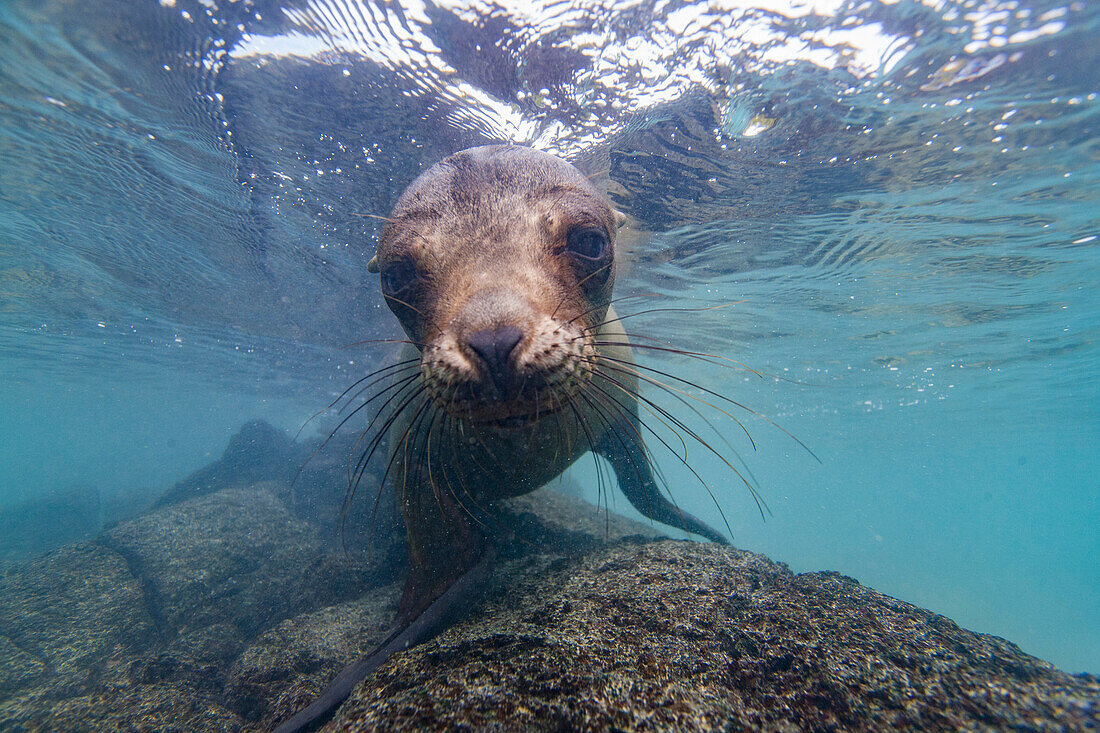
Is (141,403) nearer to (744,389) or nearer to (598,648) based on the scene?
(744,389)

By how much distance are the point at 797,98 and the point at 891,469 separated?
63.2 meters

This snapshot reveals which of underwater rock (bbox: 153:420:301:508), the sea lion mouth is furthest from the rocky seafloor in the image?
underwater rock (bbox: 153:420:301:508)

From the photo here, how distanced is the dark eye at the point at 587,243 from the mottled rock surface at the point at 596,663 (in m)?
1.76

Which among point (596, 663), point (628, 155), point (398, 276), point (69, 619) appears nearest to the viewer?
point (596, 663)

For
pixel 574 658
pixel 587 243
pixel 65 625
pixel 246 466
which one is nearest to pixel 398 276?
pixel 587 243

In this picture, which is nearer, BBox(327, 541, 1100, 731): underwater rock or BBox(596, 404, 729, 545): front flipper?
BBox(327, 541, 1100, 731): underwater rock

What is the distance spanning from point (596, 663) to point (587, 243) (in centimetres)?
198

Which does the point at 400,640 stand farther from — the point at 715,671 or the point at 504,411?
the point at 715,671

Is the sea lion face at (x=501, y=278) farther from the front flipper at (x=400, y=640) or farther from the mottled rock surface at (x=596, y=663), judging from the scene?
the front flipper at (x=400, y=640)

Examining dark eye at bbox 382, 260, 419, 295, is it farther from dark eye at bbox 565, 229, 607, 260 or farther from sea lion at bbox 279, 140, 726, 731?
dark eye at bbox 565, 229, 607, 260

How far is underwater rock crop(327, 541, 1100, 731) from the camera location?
4.47 ft

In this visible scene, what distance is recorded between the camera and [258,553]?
729 centimetres

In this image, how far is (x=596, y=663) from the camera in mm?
1597

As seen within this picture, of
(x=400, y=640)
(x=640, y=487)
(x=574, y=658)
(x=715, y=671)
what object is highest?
(x=640, y=487)
